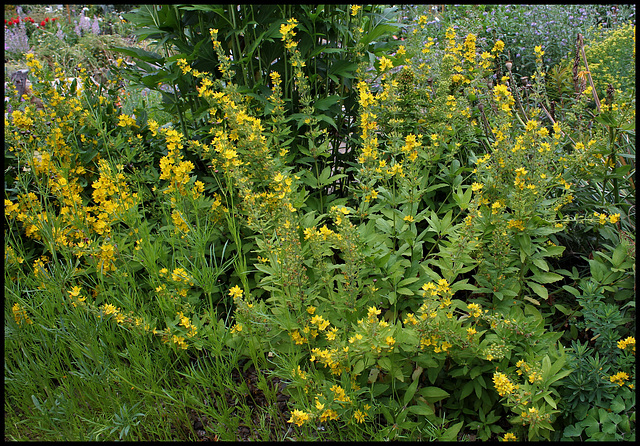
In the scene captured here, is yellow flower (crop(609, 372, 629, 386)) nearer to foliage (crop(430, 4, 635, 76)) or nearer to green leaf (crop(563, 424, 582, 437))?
green leaf (crop(563, 424, 582, 437))

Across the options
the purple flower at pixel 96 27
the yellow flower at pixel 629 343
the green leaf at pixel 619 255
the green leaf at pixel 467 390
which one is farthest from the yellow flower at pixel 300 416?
the purple flower at pixel 96 27

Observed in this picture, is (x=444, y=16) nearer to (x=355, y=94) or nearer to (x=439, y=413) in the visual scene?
(x=355, y=94)

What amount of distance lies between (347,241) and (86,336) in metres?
1.22

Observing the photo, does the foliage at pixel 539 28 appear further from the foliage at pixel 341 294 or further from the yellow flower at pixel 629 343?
the yellow flower at pixel 629 343

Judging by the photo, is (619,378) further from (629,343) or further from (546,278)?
(546,278)

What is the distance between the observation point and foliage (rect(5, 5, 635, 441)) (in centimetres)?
171

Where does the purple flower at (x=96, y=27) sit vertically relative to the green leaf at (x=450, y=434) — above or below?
above

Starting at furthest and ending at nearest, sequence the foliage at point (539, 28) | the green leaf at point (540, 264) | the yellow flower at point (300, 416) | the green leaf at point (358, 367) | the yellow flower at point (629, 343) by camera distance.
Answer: the foliage at point (539, 28) → the green leaf at point (540, 264) → the green leaf at point (358, 367) → the yellow flower at point (629, 343) → the yellow flower at point (300, 416)

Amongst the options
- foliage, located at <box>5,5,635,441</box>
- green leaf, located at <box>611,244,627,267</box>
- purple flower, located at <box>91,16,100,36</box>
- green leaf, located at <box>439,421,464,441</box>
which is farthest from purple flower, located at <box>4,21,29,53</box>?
green leaf, located at <box>611,244,627,267</box>

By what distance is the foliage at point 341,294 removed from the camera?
67.1 inches

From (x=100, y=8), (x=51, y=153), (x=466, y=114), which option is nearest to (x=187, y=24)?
(x=51, y=153)

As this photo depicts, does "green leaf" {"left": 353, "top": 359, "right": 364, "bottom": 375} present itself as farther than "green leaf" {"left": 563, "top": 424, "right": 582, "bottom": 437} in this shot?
Yes

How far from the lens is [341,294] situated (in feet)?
6.13

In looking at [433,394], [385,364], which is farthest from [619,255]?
[385,364]
